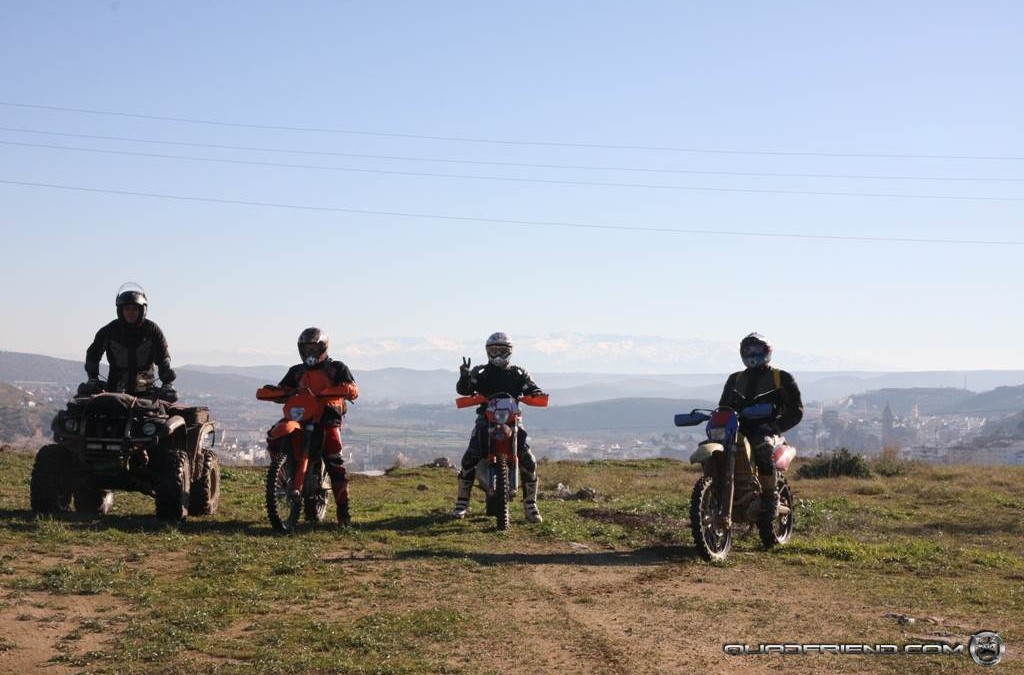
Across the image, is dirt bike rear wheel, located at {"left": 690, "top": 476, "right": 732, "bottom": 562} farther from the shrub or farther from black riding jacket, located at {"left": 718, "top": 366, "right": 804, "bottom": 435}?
the shrub

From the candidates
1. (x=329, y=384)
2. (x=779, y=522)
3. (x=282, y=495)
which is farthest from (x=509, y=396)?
(x=779, y=522)

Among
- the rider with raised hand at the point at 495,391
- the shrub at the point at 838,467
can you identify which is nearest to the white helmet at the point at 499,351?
the rider with raised hand at the point at 495,391

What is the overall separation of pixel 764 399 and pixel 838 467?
54.4 ft

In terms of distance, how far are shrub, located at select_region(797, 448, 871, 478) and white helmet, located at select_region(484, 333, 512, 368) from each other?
15223 mm

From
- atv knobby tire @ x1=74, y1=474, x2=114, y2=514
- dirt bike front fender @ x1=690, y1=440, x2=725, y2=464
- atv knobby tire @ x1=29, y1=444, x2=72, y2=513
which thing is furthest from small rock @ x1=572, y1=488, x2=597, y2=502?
atv knobby tire @ x1=29, y1=444, x2=72, y2=513

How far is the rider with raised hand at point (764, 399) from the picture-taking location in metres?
13.2

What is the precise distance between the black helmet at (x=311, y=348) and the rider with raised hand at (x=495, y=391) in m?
1.99

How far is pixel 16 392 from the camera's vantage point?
95.0 m

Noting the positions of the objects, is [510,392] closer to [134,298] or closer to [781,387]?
[781,387]

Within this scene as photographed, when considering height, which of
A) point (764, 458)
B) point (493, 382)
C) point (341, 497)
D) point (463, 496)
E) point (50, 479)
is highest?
point (493, 382)

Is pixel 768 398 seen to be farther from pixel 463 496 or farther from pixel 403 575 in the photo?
pixel 403 575

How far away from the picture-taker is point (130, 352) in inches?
576

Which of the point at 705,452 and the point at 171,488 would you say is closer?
the point at 705,452

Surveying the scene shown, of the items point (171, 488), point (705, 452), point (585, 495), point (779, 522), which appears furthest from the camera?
point (585, 495)
